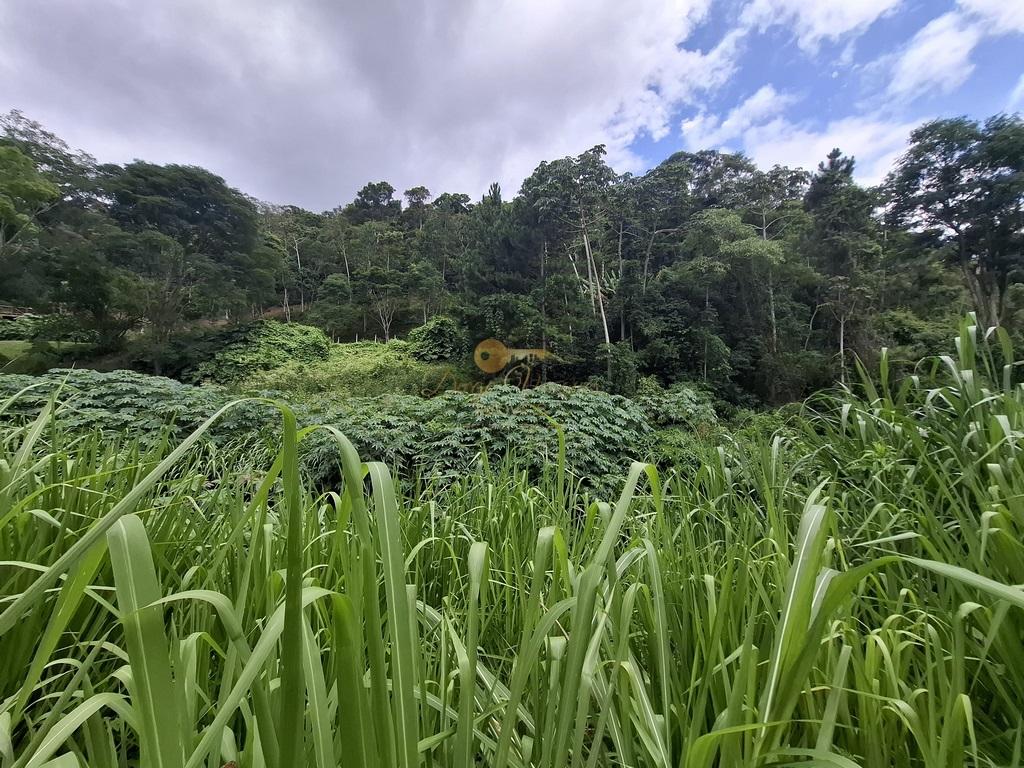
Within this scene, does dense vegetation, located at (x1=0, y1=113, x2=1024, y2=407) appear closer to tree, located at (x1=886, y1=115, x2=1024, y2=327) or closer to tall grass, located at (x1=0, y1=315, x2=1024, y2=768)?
tree, located at (x1=886, y1=115, x2=1024, y2=327)

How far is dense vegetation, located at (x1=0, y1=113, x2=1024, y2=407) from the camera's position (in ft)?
30.5

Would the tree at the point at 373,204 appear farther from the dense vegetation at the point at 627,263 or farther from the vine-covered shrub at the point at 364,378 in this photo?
the vine-covered shrub at the point at 364,378

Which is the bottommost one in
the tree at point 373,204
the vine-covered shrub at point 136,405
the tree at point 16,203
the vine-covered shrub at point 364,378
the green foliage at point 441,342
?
the vine-covered shrub at point 136,405

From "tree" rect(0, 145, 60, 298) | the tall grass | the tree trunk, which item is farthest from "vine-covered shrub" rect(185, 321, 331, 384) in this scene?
the tree trunk

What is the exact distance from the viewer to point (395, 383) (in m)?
7.72

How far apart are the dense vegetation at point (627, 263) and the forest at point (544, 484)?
8 centimetres

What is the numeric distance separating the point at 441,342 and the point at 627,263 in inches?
217

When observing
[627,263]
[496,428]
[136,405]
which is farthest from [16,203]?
[627,263]

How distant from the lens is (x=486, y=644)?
2.30 ft

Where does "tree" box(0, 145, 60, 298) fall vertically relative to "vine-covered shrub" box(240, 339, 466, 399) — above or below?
above

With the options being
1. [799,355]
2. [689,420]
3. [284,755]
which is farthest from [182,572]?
[799,355]

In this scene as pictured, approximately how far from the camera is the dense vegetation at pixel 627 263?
30.5 feet

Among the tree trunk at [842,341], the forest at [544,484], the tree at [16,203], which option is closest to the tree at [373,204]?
the forest at [544,484]

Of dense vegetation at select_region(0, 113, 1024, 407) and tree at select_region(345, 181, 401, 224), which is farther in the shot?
tree at select_region(345, 181, 401, 224)
